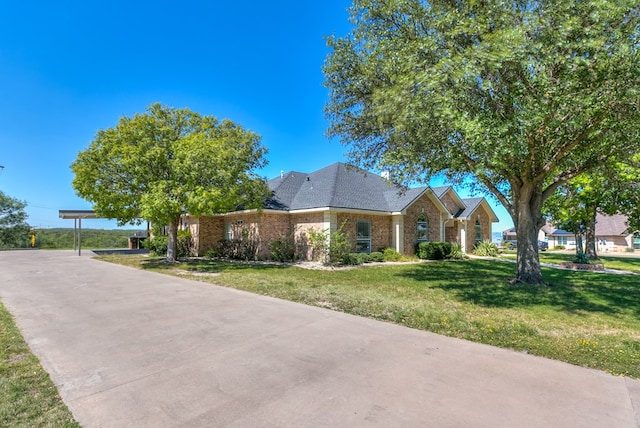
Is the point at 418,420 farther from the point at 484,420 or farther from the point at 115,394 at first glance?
the point at 115,394

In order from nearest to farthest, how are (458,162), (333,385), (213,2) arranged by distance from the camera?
(333,385), (458,162), (213,2)

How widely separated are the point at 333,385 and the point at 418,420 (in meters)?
1.01

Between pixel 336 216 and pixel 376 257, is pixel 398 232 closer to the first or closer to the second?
pixel 376 257

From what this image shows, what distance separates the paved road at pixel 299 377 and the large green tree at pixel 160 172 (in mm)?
7743

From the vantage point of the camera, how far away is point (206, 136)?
53.9ft

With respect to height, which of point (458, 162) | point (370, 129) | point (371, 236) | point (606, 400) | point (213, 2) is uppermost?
point (213, 2)

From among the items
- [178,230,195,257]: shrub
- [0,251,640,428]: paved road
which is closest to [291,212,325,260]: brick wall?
[178,230,195,257]: shrub

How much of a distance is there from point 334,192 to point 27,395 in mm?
15284

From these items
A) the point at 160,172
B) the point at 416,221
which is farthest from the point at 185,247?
the point at 416,221

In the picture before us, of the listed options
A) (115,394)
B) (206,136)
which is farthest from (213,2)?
(115,394)

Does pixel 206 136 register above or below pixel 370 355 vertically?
above

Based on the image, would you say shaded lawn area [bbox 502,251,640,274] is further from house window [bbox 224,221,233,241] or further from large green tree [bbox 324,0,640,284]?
house window [bbox 224,221,233,241]

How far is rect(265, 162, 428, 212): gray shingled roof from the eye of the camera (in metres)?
Answer: 17.9

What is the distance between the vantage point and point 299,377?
3.91 m
